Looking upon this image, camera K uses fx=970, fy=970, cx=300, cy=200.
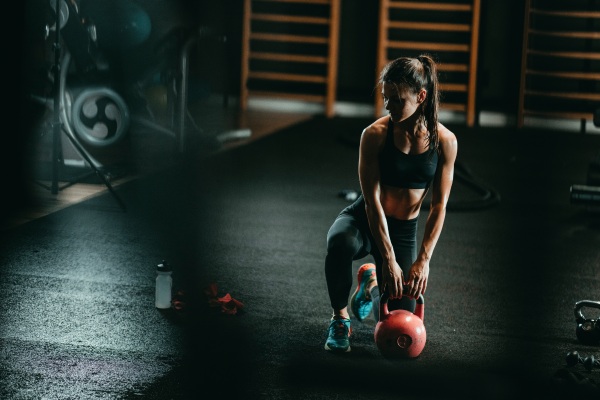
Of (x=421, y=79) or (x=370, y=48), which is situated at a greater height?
(x=370, y=48)

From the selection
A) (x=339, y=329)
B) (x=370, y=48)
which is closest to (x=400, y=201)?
(x=339, y=329)

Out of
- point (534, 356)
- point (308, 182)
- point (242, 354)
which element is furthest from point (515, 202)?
point (242, 354)

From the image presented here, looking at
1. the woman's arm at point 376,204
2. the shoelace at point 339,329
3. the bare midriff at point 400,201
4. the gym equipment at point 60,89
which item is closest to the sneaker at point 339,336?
the shoelace at point 339,329

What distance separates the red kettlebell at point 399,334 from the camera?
9.00 ft

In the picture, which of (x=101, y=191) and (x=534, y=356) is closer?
(x=534, y=356)

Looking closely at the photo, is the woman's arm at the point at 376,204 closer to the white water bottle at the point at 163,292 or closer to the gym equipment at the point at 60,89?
the white water bottle at the point at 163,292

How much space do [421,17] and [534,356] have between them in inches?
265

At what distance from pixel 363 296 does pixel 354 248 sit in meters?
0.41

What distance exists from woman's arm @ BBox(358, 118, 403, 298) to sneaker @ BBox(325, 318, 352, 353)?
206mm

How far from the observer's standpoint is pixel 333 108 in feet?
30.2

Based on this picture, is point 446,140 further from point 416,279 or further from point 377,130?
point 416,279

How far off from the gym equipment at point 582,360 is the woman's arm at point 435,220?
46 cm

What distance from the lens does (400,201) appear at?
2.80 metres

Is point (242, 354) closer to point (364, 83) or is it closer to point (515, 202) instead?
point (515, 202)
